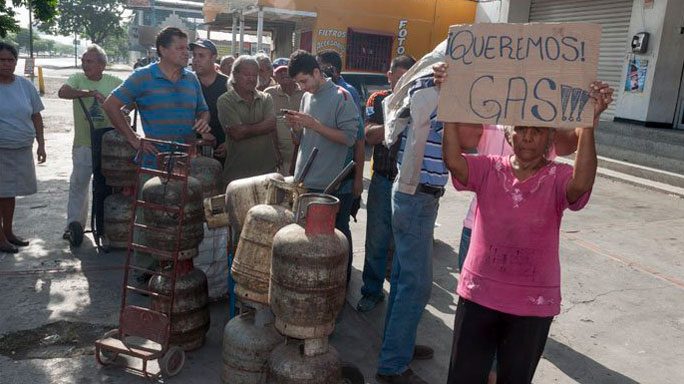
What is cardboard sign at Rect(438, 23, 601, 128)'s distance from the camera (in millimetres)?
2277

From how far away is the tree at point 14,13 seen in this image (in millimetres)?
7770

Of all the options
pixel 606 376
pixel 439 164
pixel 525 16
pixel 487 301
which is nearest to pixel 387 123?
pixel 439 164

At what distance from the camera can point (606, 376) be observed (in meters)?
3.82

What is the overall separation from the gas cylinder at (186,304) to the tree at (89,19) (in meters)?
70.8

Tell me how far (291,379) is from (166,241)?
1309 mm

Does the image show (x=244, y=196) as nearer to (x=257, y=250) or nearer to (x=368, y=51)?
(x=257, y=250)

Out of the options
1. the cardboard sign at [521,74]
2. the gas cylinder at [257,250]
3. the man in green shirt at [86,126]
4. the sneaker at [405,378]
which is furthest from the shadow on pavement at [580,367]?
the man in green shirt at [86,126]

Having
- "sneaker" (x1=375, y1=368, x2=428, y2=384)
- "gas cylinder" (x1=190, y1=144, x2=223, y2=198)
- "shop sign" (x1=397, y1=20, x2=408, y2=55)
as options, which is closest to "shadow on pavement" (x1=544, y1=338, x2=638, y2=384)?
"sneaker" (x1=375, y1=368, x2=428, y2=384)

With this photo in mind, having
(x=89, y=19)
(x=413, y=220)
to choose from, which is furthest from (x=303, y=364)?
(x=89, y=19)

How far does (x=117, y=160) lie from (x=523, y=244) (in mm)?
4212

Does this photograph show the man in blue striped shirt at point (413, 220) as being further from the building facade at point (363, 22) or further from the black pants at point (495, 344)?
the building facade at point (363, 22)

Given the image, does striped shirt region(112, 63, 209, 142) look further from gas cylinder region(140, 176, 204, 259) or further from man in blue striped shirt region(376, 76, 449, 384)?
man in blue striped shirt region(376, 76, 449, 384)

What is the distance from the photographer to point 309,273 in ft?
9.70

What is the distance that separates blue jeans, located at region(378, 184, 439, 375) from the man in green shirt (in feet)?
12.0
